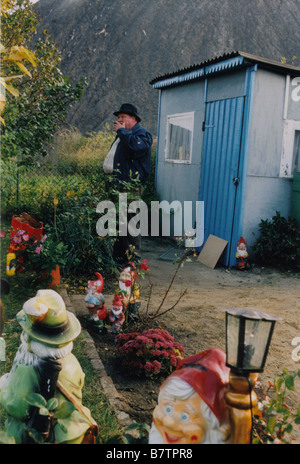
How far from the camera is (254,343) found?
5.58ft

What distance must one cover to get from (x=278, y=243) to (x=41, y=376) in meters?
5.98

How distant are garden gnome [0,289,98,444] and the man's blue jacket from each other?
320cm

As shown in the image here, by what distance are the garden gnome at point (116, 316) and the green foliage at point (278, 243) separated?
3876 mm

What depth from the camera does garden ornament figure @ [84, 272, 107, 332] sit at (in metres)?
4.10

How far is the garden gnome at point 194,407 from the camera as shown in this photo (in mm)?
1669

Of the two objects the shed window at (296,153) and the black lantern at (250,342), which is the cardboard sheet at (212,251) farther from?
the black lantern at (250,342)

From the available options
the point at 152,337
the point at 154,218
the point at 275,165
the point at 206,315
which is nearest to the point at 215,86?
the point at 275,165

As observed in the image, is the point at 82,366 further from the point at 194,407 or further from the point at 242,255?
the point at 242,255

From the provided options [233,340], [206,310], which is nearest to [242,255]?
[206,310]

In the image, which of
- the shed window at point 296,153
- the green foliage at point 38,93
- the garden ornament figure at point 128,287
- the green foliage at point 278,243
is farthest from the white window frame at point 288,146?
the garden ornament figure at point 128,287

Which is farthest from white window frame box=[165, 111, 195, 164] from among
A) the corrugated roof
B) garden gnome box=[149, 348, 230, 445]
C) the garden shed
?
garden gnome box=[149, 348, 230, 445]

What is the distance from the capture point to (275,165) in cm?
749
